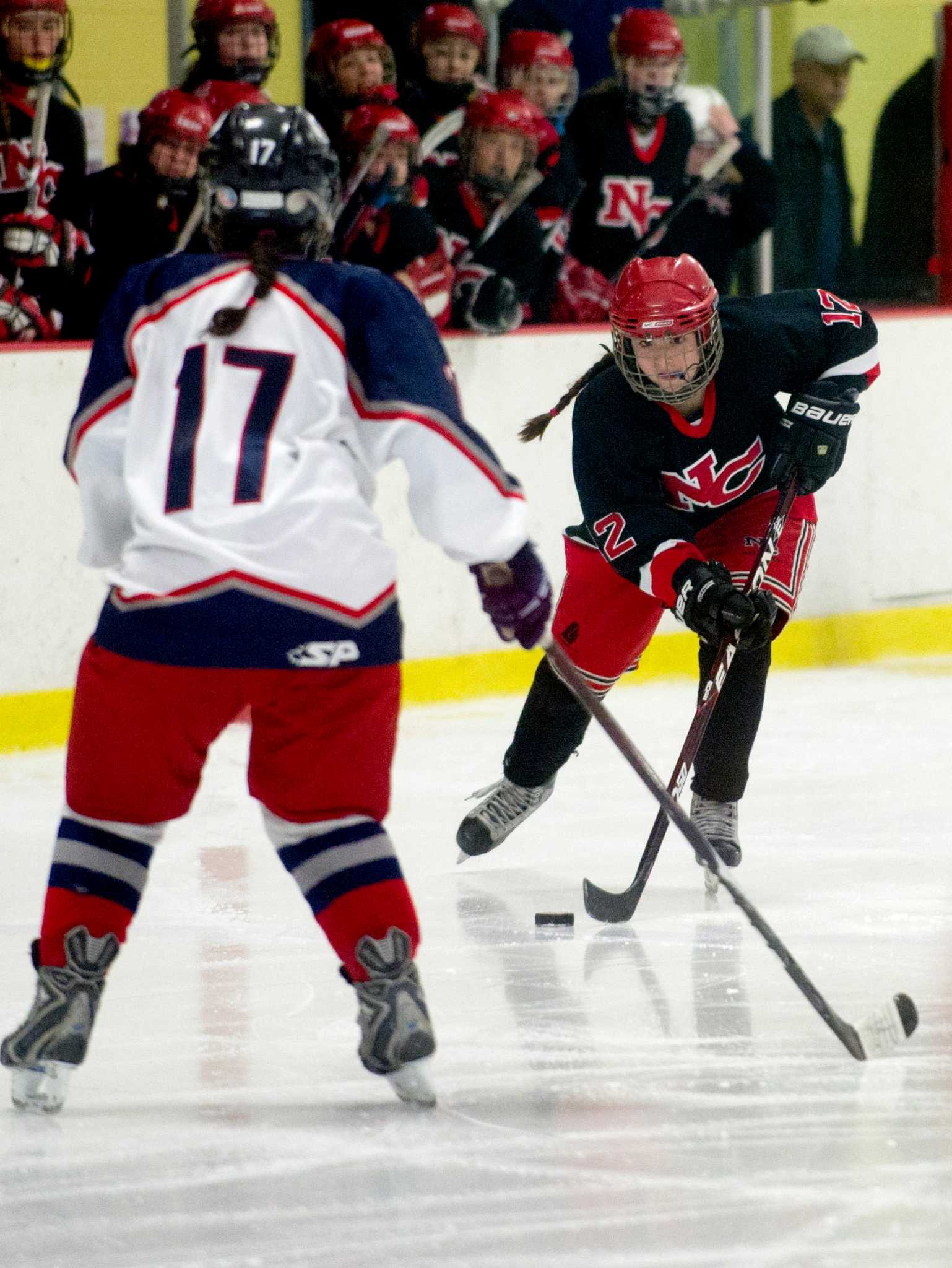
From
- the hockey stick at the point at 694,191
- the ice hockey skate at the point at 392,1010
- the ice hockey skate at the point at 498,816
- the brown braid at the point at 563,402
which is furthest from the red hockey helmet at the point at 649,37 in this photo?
the ice hockey skate at the point at 392,1010

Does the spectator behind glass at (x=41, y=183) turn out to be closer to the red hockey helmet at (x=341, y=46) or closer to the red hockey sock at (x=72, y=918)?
the red hockey helmet at (x=341, y=46)

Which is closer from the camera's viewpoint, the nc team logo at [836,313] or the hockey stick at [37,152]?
the nc team logo at [836,313]

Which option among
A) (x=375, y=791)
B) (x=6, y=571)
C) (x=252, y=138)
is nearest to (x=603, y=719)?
(x=375, y=791)

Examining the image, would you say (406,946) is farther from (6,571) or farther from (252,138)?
(6,571)

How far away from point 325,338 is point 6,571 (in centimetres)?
240

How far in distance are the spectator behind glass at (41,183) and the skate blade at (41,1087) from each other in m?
2.58

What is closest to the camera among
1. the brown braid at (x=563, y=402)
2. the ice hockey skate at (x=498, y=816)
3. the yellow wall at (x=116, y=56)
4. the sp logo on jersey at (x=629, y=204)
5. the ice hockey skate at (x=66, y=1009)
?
the ice hockey skate at (x=66, y=1009)

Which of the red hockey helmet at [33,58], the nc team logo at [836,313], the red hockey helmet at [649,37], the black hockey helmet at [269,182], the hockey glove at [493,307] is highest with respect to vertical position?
the black hockey helmet at [269,182]

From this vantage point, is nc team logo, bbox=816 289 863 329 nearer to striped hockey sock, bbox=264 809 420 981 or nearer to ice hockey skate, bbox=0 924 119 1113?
striped hockey sock, bbox=264 809 420 981

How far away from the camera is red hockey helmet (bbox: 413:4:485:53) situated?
520 centimetres

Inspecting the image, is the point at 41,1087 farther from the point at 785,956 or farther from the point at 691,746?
the point at 691,746

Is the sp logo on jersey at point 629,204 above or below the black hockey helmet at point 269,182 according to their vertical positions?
below

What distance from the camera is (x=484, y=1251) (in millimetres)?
1885

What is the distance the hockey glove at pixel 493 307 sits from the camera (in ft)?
16.2
